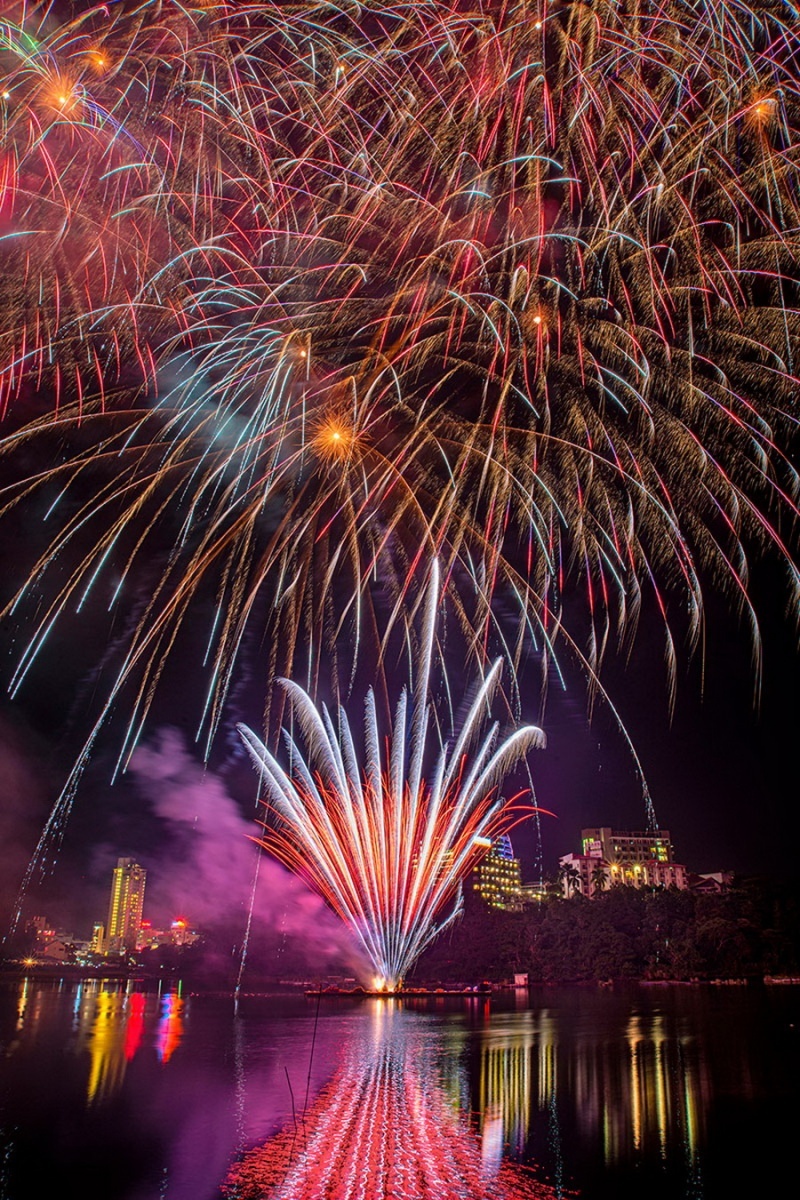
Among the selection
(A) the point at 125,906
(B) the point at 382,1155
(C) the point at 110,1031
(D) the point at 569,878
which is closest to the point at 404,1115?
(B) the point at 382,1155

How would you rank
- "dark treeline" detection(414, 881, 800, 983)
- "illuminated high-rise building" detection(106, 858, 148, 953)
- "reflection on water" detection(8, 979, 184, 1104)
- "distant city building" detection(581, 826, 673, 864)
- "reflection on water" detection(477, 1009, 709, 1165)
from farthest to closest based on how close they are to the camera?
"illuminated high-rise building" detection(106, 858, 148, 953), "distant city building" detection(581, 826, 673, 864), "dark treeline" detection(414, 881, 800, 983), "reflection on water" detection(8, 979, 184, 1104), "reflection on water" detection(477, 1009, 709, 1165)

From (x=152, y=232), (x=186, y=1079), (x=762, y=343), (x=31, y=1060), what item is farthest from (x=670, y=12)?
(x=31, y=1060)

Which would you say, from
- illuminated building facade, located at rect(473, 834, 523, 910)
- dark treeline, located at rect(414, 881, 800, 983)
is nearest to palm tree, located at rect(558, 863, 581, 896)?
illuminated building facade, located at rect(473, 834, 523, 910)

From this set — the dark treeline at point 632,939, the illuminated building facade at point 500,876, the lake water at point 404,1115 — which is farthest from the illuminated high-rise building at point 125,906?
the lake water at point 404,1115

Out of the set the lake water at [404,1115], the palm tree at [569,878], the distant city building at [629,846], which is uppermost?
the distant city building at [629,846]

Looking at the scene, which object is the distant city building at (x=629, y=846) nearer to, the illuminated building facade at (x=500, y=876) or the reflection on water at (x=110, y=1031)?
the illuminated building facade at (x=500, y=876)

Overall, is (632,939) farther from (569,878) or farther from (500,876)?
(500,876)

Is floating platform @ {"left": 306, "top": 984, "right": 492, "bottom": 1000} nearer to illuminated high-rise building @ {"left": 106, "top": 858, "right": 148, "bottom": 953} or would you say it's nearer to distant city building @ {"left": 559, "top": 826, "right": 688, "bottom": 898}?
distant city building @ {"left": 559, "top": 826, "right": 688, "bottom": 898}

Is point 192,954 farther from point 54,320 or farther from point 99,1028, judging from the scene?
point 54,320
